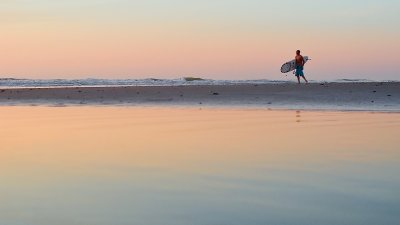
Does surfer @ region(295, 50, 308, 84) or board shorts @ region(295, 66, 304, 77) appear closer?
surfer @ region(295, 50, 308, 84)

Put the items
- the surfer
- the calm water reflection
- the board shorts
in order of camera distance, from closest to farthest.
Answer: the calm water reflection, the surfer, the board shorts

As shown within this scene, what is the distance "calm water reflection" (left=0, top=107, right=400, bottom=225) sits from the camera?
147 inches

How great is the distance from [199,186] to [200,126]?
17.3ft

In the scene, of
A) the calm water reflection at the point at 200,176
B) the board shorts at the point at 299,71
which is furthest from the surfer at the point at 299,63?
the calm water reflection at the point at 200,176

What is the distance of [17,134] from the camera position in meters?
8.61

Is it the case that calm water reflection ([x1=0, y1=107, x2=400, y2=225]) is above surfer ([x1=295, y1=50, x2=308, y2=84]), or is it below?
below

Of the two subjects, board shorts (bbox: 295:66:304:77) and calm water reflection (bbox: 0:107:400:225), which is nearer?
calm water reflection (bbox: 0:107:400:225)

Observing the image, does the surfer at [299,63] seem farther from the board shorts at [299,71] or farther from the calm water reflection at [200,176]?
the calm water reflection at [200,176]

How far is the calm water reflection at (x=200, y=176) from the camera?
3738 mm

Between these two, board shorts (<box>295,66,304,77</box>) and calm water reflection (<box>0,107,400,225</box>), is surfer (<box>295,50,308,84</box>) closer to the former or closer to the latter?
board shorts (<box>295,66,304,77</box>)

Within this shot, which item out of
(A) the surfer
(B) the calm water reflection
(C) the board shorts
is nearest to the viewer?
(B) the calm water reflection

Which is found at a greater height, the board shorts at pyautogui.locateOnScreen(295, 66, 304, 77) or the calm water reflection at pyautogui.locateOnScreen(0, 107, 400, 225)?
the board shorts at pyautogui.locateOnScreen(295, 66, 304, 77)

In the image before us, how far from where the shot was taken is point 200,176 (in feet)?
16.5

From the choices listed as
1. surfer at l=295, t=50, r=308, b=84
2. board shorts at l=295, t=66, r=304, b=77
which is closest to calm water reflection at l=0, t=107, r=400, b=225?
surfer at l=295, t=50, r=308, b=84
